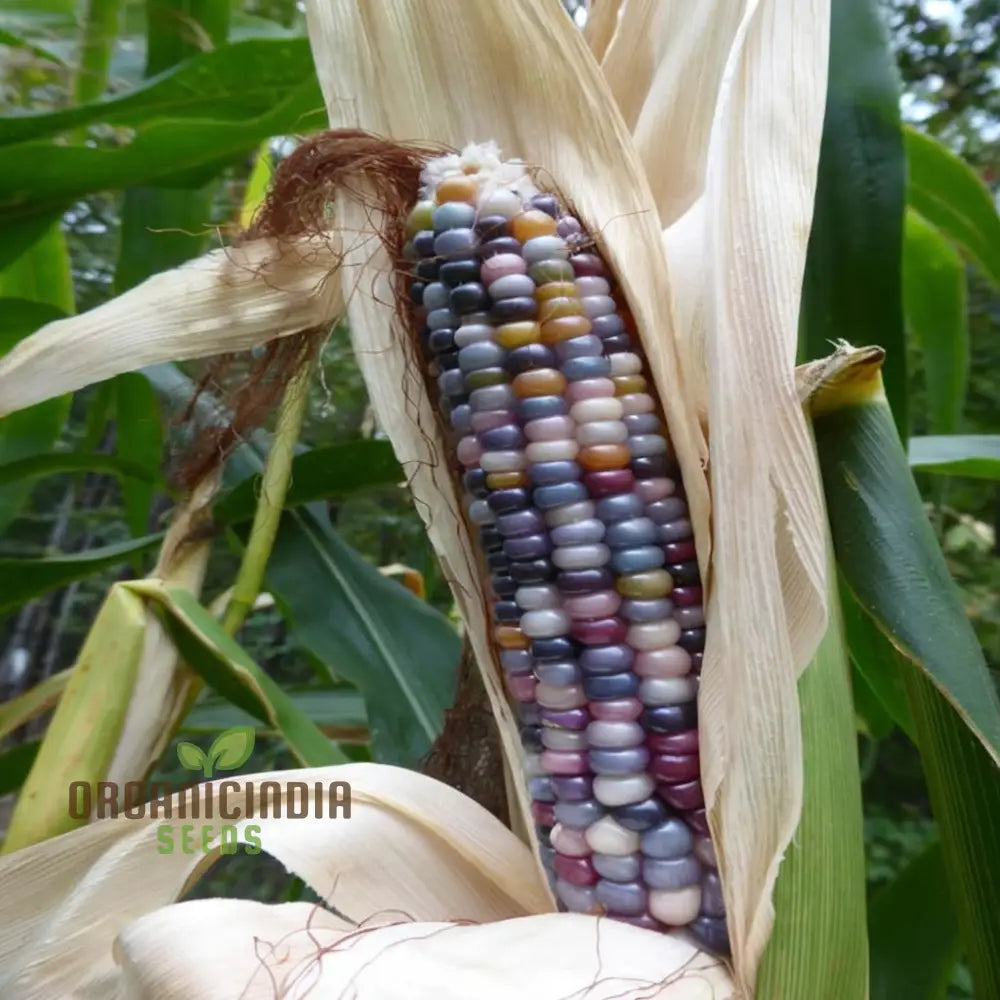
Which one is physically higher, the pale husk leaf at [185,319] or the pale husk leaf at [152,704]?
the pale husk leaf at [185,319]

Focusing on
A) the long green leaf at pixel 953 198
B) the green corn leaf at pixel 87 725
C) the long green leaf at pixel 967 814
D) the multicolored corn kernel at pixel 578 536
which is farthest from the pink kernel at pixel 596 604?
the long green leaf at pixel 953 198

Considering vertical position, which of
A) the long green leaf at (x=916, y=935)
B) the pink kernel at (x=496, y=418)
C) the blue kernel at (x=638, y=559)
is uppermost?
the pink kernel at (x=496, y=418)

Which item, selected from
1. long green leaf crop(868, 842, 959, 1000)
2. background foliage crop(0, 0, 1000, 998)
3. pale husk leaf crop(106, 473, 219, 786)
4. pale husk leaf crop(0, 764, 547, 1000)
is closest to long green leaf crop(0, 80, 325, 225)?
background foliage crop(0, 0, 1000, 998)

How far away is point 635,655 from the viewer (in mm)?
256

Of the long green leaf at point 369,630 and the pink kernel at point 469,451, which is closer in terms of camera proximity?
the pink kernel at point 469,451

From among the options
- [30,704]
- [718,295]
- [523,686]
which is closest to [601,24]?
[718,295]

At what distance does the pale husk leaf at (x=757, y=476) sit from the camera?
223 mm

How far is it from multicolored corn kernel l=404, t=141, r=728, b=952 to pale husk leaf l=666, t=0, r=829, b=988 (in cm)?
→ 2

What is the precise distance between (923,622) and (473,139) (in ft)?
Answer: 0.73

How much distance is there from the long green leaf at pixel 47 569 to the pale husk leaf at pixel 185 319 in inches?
7.8

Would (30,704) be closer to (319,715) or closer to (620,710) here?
(319,715)

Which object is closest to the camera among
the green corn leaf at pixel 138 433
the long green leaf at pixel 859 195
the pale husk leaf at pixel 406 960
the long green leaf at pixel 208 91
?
the pale husk leaf at pixel 406 960

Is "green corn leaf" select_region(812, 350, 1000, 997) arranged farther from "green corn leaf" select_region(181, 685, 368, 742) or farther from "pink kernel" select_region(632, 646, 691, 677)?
"green corn leaf" select_region(181, 685, 368, 742)

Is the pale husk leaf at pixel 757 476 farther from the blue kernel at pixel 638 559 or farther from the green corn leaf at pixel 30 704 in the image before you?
the green corn leaf at pixel 30 704
